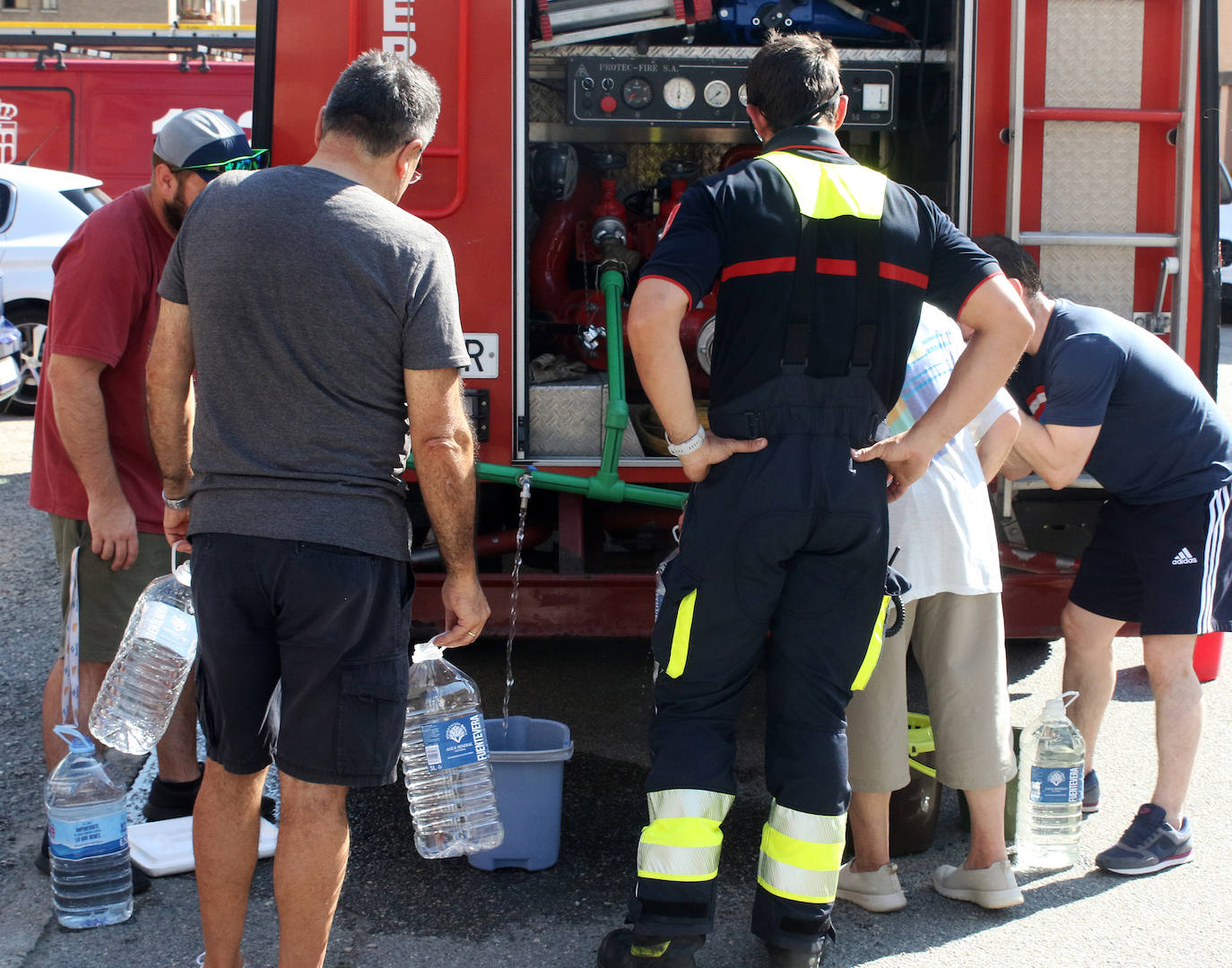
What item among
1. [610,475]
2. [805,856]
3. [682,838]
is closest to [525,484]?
[610,475]

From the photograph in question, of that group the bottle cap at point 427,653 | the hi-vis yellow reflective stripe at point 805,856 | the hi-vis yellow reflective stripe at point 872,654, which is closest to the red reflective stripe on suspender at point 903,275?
the hi-vis yellow reflective stripe at point 872,654

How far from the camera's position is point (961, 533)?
10.4 feet

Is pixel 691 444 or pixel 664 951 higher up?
pixel 691 444

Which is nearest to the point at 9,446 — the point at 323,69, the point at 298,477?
the point at 323,69

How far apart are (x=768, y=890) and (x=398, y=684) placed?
959mm

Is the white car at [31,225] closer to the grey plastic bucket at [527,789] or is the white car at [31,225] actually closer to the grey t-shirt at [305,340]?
the grey plastic bucket at [527,789]

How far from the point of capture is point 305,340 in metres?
2.47

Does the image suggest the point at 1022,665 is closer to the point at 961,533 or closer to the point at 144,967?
the point at 961,533

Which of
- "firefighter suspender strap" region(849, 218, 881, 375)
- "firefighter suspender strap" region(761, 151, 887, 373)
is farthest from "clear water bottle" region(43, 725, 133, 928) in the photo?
"firefighter suspender strap" region(849, 218, 881, 375)

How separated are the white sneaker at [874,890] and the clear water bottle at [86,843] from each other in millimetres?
1755

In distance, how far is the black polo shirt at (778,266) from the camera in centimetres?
272

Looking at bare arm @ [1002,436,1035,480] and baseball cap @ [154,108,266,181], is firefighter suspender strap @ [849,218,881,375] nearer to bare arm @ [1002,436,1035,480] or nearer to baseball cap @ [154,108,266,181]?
bare arm @ [1002,436,1035,480]

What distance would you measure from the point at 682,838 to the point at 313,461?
1.13 meters

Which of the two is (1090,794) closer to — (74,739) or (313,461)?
(313,461)
